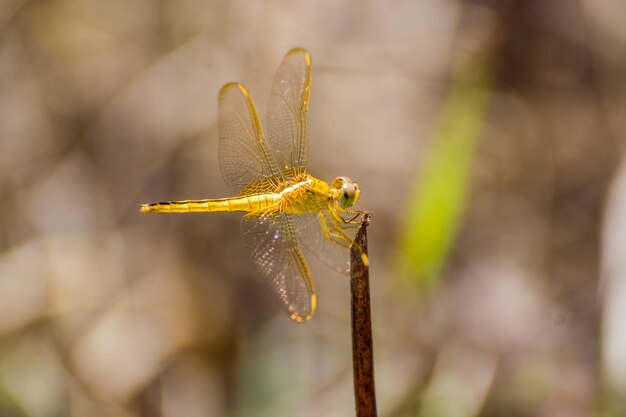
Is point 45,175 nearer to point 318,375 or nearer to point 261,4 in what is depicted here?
point 261,4

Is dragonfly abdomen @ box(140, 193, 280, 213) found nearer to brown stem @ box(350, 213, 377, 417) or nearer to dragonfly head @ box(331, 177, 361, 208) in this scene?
dragonfly head @ box(331, 177, 361, 208)

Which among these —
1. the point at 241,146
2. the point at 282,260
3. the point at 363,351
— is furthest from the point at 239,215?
the point at 363,351

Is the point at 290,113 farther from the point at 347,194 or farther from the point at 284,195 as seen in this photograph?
the point at 347,194

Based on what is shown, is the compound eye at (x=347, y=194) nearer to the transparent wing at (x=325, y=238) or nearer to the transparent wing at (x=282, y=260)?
the transparent wing at (x=325, y=238)

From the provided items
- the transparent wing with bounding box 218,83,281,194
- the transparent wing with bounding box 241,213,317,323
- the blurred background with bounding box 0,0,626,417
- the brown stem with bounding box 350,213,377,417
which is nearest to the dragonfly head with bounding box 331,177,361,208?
the transparent wing with bounding box 241,213,317,323

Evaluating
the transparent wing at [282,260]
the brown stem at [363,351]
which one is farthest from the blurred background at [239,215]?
the brown stem at [363,351]

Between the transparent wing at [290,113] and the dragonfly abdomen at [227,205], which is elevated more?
the transparent wing at [290,113]

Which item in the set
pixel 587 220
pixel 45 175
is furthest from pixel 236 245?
pixel 587 220
